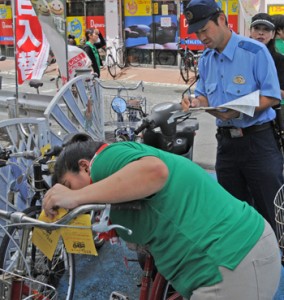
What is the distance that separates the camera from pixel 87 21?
64.8 feet

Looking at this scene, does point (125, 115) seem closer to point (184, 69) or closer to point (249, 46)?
point (249, 46)

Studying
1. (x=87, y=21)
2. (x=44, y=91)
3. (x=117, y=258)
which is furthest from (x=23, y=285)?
(x=87, y=21)

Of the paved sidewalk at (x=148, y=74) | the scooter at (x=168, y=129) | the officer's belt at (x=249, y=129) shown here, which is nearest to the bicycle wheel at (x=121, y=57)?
the paved sidewalk at (x=148, y=74)

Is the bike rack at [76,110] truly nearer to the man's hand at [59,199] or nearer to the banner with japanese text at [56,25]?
the banner with japanese text at [56,25]

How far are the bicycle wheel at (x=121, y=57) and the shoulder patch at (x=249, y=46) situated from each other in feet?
52.1

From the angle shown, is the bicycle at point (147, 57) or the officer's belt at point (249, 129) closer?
the officer's belt at point (249, 129)

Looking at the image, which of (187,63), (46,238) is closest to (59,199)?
(46,238)

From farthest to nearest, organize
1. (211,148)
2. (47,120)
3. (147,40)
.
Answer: (147,40)
(211,148)
(47,120)

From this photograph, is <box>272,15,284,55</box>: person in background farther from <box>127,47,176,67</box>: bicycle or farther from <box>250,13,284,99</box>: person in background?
<box>127,47,176,67</box>: bicycle

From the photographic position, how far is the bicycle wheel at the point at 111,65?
17.4 m

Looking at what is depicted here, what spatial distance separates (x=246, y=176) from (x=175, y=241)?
1.53m

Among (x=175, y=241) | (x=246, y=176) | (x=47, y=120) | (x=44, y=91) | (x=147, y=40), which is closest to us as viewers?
(x=175, y=241)

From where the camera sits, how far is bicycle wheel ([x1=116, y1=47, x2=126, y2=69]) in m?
18.8

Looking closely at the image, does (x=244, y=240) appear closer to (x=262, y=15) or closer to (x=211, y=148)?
(x=262, y=15)
